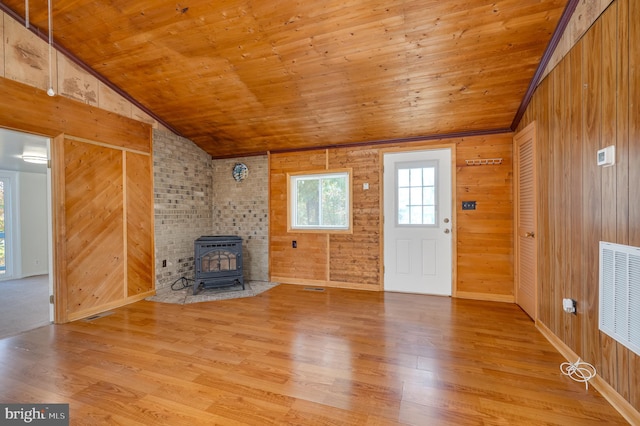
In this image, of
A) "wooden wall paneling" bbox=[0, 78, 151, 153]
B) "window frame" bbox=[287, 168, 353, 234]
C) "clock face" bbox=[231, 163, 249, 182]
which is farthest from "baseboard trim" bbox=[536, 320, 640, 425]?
"wooden wall paneling" bbox=[0, 78, 151, 153]

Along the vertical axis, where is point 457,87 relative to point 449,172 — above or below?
above

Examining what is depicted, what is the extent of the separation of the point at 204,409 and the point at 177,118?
152 inches

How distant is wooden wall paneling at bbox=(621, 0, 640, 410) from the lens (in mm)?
1545

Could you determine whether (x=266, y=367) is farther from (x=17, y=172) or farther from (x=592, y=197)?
(x=17, y=172)

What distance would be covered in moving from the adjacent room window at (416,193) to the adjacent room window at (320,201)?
0.81 m

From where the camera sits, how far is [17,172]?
18.2 ft

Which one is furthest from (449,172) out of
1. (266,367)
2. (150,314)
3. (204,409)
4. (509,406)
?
(150,314)

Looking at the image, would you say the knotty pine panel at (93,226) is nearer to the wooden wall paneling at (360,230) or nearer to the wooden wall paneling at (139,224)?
the wooden wall paneling at (139,224)

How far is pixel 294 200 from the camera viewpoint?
16.3 ft

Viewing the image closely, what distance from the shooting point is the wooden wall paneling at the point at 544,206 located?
2.68 m

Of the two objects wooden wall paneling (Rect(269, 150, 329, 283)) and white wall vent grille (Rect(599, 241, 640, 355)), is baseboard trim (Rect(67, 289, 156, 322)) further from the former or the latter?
white wall vent grille (Rect(599, 241, 640, 355))

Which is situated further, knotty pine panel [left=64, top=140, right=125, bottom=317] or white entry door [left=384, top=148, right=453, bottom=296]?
white entry door [left=384, top=148, right=453, bottom=296]

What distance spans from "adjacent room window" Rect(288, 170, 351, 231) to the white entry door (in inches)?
26.7

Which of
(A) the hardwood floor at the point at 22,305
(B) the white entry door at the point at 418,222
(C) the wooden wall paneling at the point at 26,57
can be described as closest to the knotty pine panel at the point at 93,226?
(A) the hardwood floor at the point at 22,305
